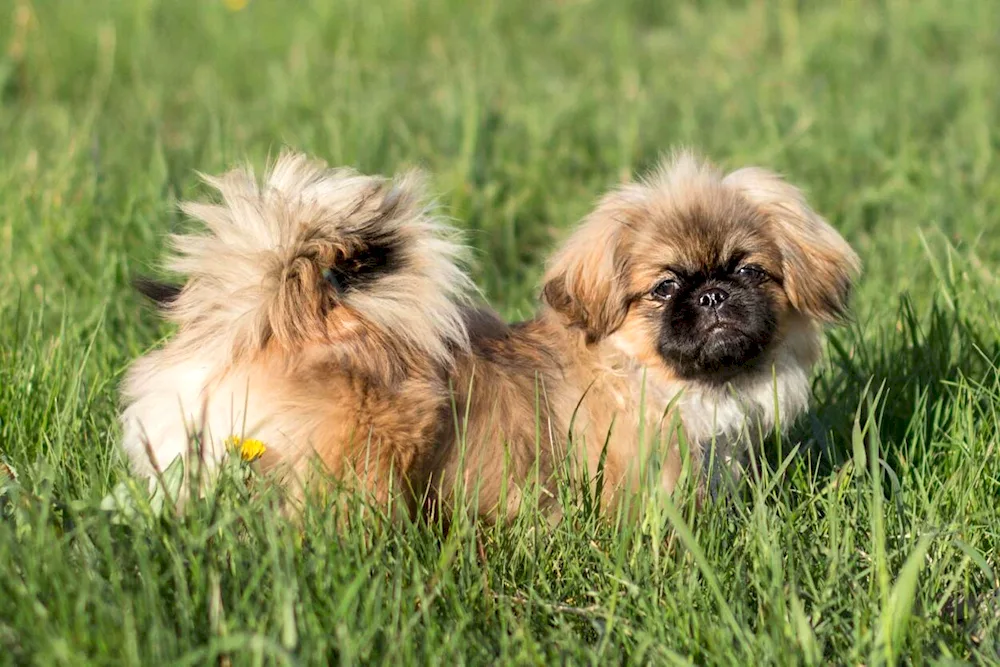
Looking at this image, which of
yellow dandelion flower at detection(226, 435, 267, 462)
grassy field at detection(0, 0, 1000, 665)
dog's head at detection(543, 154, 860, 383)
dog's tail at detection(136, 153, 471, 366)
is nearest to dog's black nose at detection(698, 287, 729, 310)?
dog's head at detection(543, 154, 860, 383)

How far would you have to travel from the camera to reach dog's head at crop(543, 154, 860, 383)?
2525 millimetres

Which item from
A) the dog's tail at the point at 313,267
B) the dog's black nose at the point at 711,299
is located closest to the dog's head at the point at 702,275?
the dog's black nose at the point at 711,299

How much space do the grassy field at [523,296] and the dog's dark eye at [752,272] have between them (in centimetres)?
33

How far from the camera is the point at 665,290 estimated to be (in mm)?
2602

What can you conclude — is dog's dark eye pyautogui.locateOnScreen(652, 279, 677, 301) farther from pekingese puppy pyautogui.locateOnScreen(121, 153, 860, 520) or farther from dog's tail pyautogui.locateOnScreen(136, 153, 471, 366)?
dog's tail pyautogui.locateOnScreen(136, 153, 471, 366)

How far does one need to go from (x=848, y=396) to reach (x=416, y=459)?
1349 mm

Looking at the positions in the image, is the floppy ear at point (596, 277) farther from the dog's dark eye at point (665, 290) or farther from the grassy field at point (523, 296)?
the grassy field at point (523, 296)

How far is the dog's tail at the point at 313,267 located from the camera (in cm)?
218

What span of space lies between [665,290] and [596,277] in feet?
0.52

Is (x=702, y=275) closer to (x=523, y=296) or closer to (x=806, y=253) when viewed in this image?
(x=806, y=253)

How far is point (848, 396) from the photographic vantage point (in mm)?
3020

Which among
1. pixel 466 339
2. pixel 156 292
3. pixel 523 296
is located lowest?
pixel 523 296

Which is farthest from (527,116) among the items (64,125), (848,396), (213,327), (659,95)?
(213,327)

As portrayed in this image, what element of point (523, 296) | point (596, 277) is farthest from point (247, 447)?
point (523, 296)
